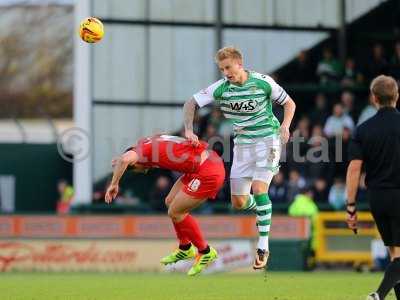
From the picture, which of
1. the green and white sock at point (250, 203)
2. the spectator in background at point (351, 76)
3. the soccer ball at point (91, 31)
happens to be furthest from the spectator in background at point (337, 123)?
the green and white sock at point (250, 203)

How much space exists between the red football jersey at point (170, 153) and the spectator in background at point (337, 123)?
462 inches

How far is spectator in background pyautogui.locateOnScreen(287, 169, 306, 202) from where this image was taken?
80.1ft

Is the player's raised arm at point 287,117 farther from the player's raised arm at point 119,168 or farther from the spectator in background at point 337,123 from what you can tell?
the spectator in background at point 337,123

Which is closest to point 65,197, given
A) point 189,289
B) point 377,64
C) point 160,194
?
point 160,194

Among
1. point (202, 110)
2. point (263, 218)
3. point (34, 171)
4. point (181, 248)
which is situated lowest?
point (181, 248)

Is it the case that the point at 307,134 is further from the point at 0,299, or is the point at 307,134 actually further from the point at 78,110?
the point at 0,299

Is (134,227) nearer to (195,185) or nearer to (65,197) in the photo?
(65,197)

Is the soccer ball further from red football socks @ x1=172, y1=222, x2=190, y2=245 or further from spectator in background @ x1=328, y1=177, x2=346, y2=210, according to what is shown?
spectator in background @ x1=328, y1=177, x2=346, y2=210

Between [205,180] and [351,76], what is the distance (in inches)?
594

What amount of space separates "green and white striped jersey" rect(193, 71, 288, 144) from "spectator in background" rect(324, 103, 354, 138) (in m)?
11.5

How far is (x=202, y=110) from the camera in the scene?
28.0 metres

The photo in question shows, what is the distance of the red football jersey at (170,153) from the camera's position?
13.0 metres

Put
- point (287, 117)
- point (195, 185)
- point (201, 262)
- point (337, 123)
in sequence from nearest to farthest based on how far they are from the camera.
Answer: point (287, 117), point (195, 185), point (201, 262), point (337, 123)

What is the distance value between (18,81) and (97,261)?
34686mm
